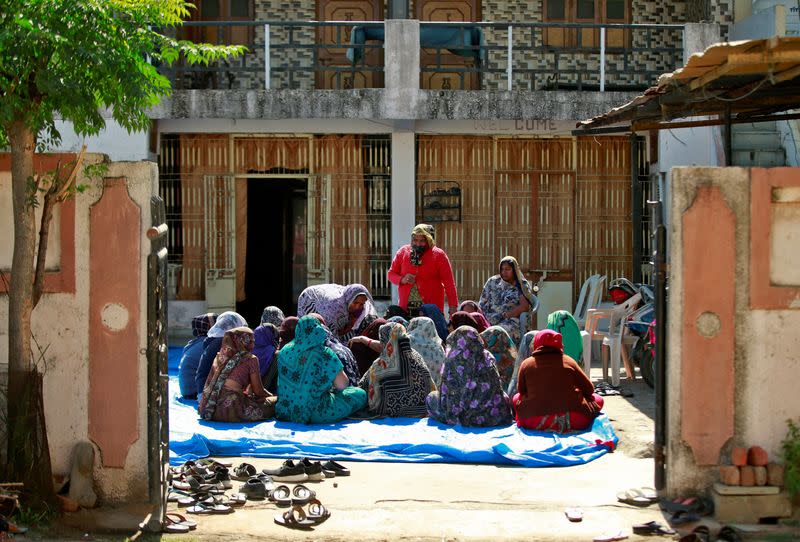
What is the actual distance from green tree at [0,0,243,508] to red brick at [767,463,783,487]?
3962mm

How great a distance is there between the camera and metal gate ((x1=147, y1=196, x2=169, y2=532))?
6.01m

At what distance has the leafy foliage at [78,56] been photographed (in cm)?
548

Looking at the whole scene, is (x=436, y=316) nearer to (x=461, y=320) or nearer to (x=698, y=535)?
(x=461, y=320)

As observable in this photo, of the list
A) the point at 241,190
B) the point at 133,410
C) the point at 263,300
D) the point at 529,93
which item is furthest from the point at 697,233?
the point at 263,300

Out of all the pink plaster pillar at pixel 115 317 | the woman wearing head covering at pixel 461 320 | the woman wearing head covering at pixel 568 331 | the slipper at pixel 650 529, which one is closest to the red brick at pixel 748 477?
the slipper at pixel 650 529

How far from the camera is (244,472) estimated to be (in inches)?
274

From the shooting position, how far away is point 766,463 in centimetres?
605

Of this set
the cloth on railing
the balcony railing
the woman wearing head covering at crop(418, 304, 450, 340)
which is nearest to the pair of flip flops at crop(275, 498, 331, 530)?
the woman wearing head covering at crop(418, 304, 450, 340)

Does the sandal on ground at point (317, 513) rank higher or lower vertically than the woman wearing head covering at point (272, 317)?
lower

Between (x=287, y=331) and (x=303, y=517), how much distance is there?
12.8 feet

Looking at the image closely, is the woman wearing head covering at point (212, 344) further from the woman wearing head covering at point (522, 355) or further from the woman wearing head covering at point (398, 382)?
the woman wearing head covering at point (522, 355)

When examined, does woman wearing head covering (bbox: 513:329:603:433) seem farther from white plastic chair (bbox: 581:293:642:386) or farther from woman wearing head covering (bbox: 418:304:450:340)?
white plastic chair (bbox: 581:293:642:386)

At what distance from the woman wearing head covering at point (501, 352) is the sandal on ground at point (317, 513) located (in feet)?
11.5

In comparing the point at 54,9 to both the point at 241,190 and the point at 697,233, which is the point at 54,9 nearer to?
the point at 697,233
